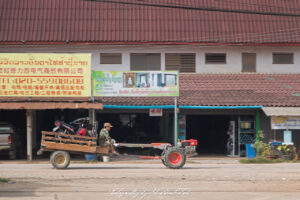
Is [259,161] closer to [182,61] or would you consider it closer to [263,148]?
[263,148]

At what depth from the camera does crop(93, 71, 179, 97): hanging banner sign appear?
25.1 m

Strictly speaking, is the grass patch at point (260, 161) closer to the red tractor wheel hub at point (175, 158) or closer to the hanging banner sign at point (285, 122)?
the hanging banner sign at point (285, 122)

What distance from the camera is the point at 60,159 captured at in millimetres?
19359

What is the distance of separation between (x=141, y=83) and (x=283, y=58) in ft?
30.7

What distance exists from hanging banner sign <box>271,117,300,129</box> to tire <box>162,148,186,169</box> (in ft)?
27.2

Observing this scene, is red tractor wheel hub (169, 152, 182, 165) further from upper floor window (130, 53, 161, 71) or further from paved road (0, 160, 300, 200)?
upper floor window (130, 53, 161, 71)

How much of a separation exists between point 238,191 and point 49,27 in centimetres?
1859

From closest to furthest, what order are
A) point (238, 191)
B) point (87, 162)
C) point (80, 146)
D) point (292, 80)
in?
point (238, 191), point (80, 146), point (87, 162), point (292, 80)

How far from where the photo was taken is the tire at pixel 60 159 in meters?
19.2

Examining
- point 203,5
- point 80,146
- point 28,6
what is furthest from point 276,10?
point 80,146

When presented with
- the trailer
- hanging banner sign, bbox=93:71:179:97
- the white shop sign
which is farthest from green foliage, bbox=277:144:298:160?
the trailer

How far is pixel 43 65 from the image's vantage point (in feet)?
80.4

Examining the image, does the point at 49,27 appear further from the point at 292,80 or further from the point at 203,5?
the point at 292,80

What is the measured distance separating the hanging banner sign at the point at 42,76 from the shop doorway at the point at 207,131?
1014 centimetres
